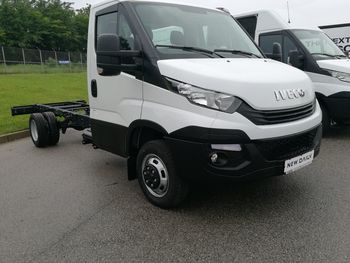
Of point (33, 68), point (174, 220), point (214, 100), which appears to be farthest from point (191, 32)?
point (33, 68)

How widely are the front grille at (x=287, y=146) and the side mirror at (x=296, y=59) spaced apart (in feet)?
12.2

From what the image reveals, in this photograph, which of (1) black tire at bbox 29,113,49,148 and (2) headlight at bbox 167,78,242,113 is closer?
(2) headlight at bbox 167,78,242,113

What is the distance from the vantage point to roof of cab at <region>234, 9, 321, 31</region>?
8.37 metres

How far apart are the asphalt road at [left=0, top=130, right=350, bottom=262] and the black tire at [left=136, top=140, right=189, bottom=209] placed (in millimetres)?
118

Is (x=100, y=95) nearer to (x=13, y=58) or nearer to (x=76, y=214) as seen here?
(x=76, y=214)

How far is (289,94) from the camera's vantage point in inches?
157

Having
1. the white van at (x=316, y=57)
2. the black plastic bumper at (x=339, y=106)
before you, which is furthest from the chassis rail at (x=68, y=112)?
the black plastic bumper at (x=339, y=106)

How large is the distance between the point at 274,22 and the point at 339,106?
2.47 meters

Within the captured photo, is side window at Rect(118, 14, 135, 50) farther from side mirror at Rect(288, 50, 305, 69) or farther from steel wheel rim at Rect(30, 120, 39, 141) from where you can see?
side mirror at Rect(288, 50, 305, 69)

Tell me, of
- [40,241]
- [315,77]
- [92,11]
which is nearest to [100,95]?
[92,11]

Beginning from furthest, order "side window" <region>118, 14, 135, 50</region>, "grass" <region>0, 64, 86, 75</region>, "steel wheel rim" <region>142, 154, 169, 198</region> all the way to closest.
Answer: "grass" <region>0, 64, 86, 75</region>, "side window" <region>118, 14, 135, 50</region>, "steel wheel rim" <region>142, 154, 169, 198</region>

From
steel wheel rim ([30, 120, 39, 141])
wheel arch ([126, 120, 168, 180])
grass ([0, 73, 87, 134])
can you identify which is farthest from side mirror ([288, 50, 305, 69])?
grass ([0, 73, 87, 134])

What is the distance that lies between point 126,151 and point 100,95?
882 millimetres

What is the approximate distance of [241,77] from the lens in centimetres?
378
